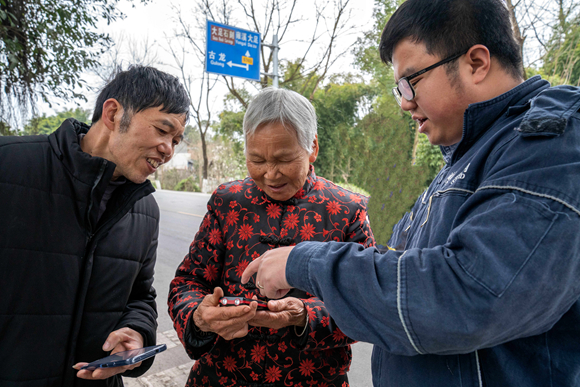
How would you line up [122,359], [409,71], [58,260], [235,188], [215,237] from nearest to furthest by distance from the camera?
[409,71]
[122,359]
[58,260]
[215,237]
[235,188]

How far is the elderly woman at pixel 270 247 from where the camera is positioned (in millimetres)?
1469

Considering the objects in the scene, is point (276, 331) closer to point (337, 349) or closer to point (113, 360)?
point (337, 349)

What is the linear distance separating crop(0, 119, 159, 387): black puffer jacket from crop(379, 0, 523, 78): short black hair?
129 centimetres

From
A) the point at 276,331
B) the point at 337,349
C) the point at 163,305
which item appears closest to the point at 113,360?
the point at 276,331

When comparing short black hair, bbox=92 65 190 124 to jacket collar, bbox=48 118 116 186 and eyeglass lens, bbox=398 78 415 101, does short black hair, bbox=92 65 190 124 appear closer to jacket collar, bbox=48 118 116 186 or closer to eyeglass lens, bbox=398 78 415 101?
jacket collar, bbox=48 118 116 186

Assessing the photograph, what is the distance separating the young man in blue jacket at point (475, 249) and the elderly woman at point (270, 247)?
451 mm

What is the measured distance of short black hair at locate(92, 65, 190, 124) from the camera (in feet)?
5.58

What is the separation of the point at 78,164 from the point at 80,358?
816 millimetres

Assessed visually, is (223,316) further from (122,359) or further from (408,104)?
(408,104)

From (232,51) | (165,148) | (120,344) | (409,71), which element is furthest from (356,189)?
(409,71)

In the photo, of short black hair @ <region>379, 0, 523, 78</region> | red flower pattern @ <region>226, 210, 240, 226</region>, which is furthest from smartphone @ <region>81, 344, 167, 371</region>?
short black hair @ <region>379, 0, 523, 78</region>

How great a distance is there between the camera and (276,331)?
1540 millimetres

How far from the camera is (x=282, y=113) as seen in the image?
160 centimetres

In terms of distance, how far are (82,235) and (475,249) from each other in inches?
57.9
